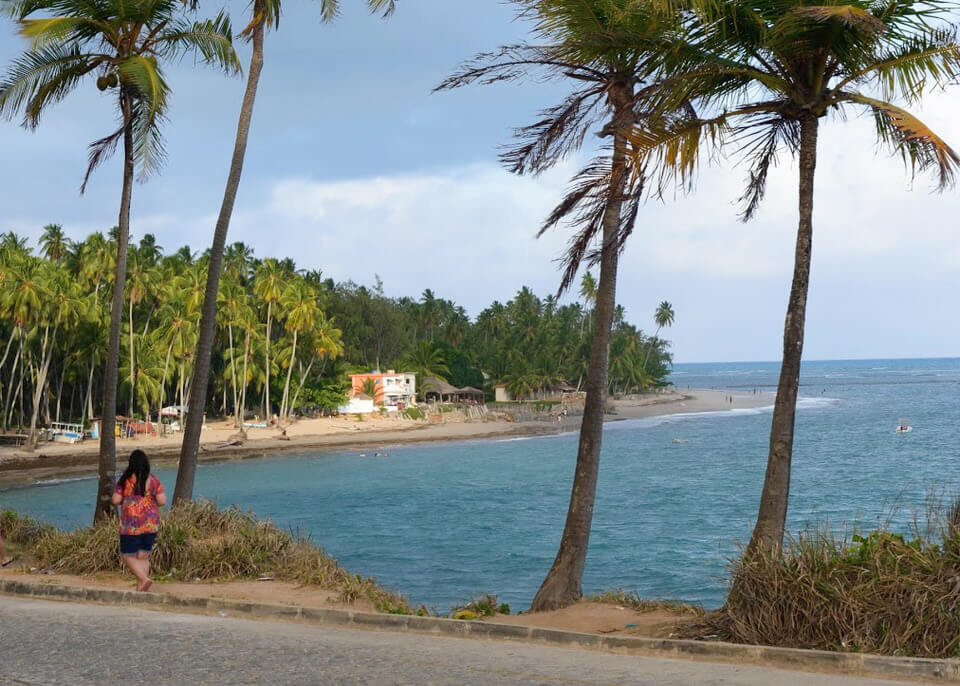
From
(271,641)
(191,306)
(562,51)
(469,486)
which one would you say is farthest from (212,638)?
(191,306)

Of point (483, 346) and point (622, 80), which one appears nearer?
point (622, 80)

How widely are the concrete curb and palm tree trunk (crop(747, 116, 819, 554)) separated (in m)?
1.63

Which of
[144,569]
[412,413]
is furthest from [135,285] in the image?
[144,569]

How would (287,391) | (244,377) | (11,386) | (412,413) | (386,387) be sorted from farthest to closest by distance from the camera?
1. (412,413)
2. (386,387)
3. (287,391)
4. (244,377)
5. (11,386)

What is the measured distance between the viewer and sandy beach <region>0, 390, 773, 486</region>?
49844mm

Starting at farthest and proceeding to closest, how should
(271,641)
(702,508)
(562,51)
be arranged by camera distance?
(702,508)
(562,51)
(271,641)

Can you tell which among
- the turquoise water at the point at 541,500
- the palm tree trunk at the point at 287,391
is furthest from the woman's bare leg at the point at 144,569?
the palm tree trunk at the point at 287,391

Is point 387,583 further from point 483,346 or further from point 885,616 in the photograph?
point 483,346

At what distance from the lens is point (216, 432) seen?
227 feet

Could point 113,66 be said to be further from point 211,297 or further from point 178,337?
point 178,337

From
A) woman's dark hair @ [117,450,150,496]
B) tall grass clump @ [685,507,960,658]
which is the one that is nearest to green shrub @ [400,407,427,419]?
woman's dark hair @ [117,450,150,496]

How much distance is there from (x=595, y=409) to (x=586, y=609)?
2.35 metres

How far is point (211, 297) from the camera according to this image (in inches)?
563

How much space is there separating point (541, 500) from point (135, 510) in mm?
31789
